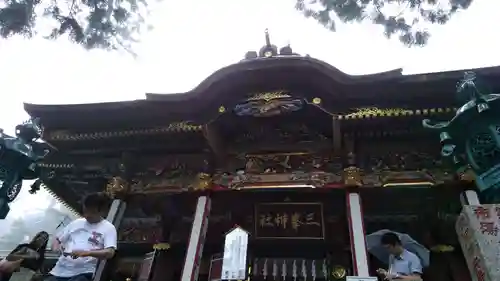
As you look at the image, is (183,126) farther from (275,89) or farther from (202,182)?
(275,89)

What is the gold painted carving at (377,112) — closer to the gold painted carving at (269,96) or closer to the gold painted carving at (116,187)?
the gold painted carving at (269,96)

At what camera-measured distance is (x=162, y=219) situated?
8125mm

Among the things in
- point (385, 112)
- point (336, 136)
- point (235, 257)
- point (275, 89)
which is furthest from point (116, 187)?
point (385, 112)

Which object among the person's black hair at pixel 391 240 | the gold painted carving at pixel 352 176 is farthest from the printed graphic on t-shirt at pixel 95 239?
the gold painted carving at pixel 352 176

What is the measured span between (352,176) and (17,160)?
16.5 ft

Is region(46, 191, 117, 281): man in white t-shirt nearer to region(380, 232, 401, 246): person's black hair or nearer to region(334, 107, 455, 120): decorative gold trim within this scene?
region(380, 232, 401, 246): person's black hair

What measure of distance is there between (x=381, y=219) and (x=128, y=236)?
4.97m

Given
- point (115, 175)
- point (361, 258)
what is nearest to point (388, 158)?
point (361, 258)

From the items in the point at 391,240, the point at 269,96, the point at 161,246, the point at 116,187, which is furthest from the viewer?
the point at 161,246

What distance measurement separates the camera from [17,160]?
5.74m

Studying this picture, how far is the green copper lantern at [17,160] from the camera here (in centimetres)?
559

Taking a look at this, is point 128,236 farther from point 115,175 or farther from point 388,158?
point 388,158

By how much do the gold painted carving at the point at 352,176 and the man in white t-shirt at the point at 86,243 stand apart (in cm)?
373

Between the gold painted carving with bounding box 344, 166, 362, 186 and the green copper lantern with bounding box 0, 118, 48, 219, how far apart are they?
4746 millimetres
